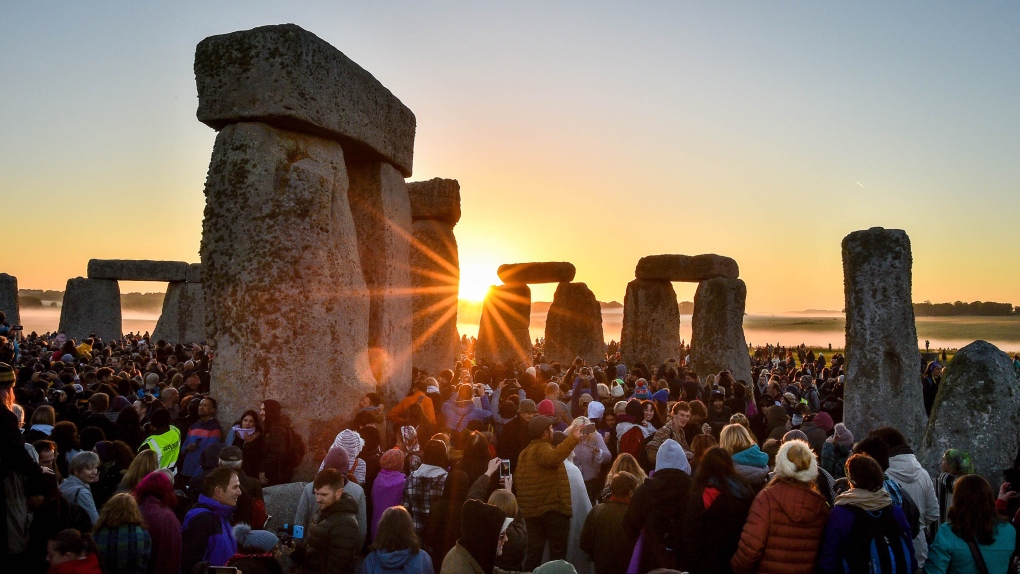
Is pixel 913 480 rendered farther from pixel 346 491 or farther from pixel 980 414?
pixel 346 491

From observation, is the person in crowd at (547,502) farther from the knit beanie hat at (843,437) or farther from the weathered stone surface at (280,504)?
the knit beanie hat at (843,437)

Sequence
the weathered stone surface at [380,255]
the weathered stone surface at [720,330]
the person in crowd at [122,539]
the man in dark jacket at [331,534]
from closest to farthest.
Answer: the person in crowd at [122,539], the man in dark jacket at [331,534], the weathered stone surface at [380,255], the weathered stone surface at [720,330]

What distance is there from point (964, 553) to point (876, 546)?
2.18ft

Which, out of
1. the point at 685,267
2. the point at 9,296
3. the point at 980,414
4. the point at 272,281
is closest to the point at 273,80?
the point at 272,281

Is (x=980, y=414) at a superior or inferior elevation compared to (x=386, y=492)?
superior

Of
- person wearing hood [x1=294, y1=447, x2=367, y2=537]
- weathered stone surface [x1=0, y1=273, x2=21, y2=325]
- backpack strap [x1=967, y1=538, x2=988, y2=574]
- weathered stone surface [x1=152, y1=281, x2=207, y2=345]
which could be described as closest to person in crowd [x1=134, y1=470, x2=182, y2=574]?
person wearing hood [x1=294, y1=447, x2=367, y2=537]

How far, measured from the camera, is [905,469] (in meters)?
4.76

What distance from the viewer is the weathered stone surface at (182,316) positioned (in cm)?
2245

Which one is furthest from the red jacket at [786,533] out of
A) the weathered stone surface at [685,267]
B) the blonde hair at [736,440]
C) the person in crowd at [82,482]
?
the weathered stone surface at [685,267]

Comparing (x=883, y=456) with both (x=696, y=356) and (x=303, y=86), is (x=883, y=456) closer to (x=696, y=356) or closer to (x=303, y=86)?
(x=303, y=86)

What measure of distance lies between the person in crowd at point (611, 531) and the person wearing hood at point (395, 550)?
4.13ft

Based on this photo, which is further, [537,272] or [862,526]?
[537,272]

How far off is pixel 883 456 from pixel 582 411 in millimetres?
4747

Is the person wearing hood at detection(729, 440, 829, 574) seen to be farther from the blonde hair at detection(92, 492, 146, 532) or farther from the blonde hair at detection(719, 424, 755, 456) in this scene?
the blonde hair at detection(92, 492, 146, 532)
